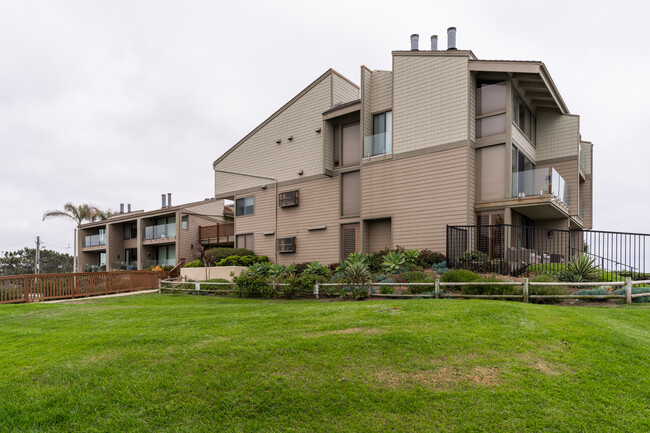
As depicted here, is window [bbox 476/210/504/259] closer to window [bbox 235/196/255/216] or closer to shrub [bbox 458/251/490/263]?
shrub [bbox 458/251/490/263]

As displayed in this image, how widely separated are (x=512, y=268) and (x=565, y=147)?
10243 mm

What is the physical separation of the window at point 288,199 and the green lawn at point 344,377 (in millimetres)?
16192

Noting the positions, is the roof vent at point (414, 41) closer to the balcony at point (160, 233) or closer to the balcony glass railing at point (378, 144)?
the balcony glass railing at point (378, 144)

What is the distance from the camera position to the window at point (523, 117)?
18.7 metres

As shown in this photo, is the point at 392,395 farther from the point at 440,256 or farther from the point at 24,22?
the point at 24,22

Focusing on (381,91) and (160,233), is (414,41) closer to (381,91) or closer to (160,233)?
(381,91)

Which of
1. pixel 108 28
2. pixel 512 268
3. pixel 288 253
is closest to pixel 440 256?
pixel 512 268

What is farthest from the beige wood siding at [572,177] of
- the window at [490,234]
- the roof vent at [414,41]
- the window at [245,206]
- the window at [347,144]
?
the window at [245,206]

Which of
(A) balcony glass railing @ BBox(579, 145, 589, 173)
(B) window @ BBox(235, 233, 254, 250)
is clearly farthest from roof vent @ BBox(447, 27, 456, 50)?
(B) window @ BBox(235, 233, 254, 250)

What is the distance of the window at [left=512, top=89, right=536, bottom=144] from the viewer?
18.7 metres

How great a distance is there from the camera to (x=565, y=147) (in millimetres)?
21375

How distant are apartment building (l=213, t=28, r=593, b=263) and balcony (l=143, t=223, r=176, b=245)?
9861 millimetres

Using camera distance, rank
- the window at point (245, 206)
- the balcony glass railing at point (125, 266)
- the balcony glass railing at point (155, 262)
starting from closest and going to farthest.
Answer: the window at point (245, 206)
the balcony glass railing at point (155, 262)
the balcony glass railing at point (125, 266)

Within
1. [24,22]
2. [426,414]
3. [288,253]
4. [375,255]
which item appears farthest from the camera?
[288,253]
